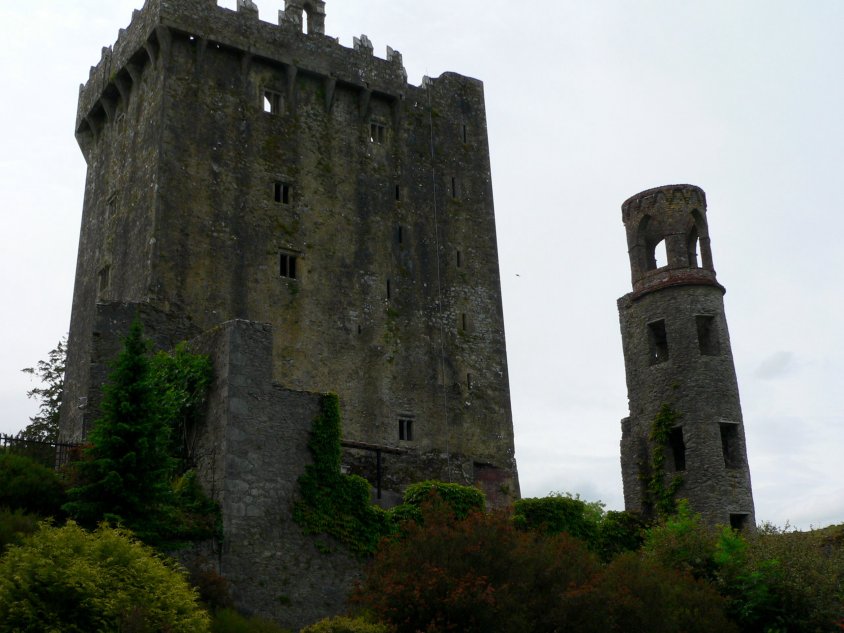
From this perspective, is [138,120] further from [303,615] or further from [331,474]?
[303,615]

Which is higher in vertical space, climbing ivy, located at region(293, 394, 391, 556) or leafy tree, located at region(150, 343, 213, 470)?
leafy tree, located at region(150, 343, 213, 470)

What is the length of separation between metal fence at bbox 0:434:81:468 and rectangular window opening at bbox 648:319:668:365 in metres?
19.4

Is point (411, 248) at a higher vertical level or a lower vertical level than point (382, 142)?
lower

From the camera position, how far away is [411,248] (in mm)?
37469

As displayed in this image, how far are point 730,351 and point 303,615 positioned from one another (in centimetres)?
1855

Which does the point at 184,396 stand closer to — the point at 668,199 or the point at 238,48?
the point at 238,48

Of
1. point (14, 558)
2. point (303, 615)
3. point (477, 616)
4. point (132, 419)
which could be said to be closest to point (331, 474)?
point (303, 615)

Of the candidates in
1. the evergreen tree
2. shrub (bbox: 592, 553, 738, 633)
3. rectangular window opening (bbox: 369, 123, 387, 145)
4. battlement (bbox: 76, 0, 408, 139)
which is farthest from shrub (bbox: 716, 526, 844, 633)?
battlement (bbox: 76, 0, 408, 139)

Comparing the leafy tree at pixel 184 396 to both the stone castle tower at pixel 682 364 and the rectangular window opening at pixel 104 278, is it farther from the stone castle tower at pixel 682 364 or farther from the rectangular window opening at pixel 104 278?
the stone castle tower at pixel 682 364

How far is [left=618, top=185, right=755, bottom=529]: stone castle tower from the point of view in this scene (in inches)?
1288

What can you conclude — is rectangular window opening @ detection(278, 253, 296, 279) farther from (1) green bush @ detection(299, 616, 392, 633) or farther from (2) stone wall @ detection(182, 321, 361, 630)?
(1) green bush @ detection(299, 616, 392, 633)

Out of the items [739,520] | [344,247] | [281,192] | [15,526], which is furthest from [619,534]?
[15,526]

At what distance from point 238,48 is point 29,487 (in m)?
19.9

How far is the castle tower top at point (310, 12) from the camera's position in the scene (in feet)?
125
